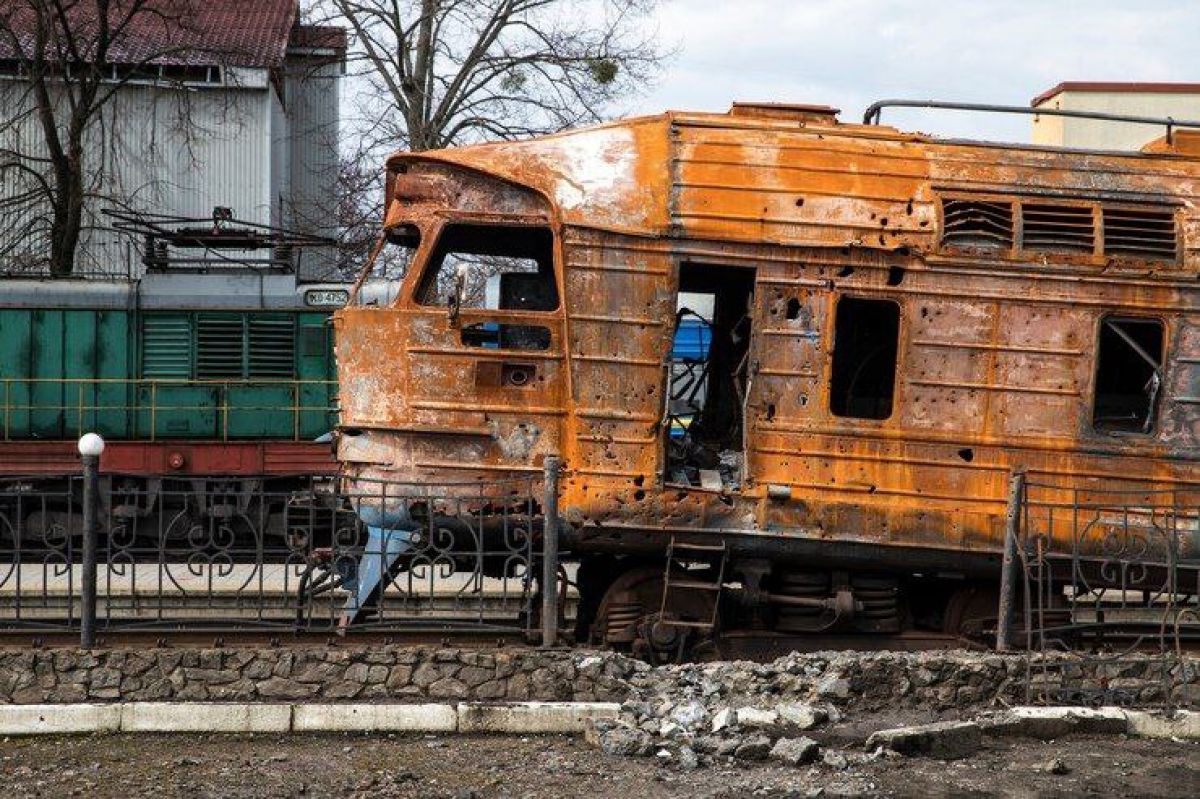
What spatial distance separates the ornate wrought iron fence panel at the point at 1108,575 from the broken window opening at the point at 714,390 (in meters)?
2.07

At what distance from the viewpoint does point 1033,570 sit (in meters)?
10.1

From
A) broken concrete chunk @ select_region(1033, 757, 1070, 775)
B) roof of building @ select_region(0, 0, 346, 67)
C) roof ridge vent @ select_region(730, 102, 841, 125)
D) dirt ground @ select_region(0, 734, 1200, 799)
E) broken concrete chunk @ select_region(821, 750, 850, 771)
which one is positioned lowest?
dirt ground @ select_region(0, 734, 1200, 799)

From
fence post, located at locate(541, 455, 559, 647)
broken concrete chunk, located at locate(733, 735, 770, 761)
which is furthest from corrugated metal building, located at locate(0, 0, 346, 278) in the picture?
broken concrete chunk, located at locate(733, 735, 770, 761)

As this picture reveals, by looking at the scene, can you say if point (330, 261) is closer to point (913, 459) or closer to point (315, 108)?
point (315, 108)

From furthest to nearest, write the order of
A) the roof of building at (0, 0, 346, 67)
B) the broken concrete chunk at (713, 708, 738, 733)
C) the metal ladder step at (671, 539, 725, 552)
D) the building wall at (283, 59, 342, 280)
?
the building wall at (283, 59, 342, 280)
the roof of building at (0, 0, 346, 67)
the metal ladder step at (671, 539, 725, 552)
the broken concrete chunk at (713, 708, 738, 733)

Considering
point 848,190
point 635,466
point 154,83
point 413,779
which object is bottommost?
point 413,779

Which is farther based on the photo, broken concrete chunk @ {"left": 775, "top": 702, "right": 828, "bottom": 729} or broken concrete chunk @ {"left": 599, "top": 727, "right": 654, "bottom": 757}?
broken concrete chunk @ {"left": 775, "top": 702, "right": 828, "bottom": 729}

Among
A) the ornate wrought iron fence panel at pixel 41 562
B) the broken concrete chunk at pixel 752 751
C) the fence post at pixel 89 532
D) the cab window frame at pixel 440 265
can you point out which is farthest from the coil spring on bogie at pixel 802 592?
the ornate wrought iron fence panel at pixel 41 562

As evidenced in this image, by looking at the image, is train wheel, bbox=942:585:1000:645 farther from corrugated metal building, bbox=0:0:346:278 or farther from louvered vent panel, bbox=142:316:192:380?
corrugated metal building, bbox=0:0:346:278

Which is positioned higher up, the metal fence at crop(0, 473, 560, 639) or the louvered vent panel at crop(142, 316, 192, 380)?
the louvered vent panel at crop(142, 316, 192, 380)

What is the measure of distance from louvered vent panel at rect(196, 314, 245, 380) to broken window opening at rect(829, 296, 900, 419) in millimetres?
10541

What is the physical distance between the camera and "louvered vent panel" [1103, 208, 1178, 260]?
1017 centimetres

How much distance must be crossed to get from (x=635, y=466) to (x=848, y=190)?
237 centimetres

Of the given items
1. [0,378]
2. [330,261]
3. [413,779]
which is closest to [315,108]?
[330,261]
